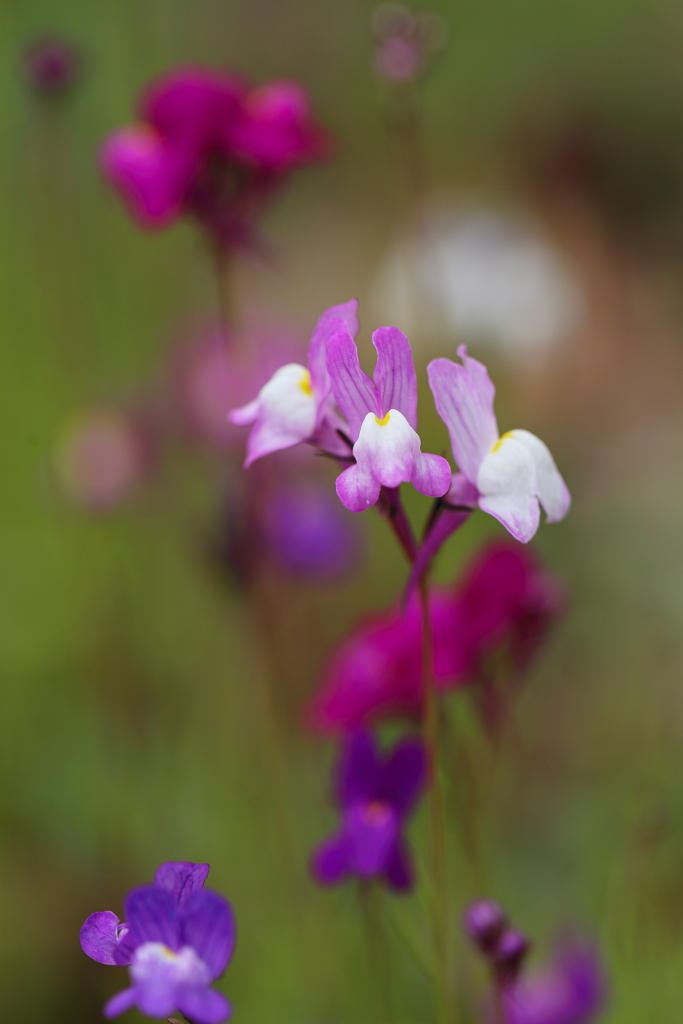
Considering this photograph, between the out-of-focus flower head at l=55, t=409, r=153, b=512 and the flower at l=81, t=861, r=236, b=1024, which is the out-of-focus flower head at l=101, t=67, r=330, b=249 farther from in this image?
the flower at l=81, t=861, r=236, b=1024

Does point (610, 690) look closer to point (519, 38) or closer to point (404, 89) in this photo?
point (404, 89)

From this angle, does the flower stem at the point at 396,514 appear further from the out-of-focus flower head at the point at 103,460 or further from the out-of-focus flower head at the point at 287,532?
the out-of-focus flower head at the point at 103,460

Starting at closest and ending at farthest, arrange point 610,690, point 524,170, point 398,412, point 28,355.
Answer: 1. point 398,412
2. point 610,690
3. point 28,355
4. point 524,170

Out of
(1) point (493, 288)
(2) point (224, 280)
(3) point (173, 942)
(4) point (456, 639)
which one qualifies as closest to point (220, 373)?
(2) point (224, 280)

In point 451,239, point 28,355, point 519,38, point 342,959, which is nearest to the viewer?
point 342,959

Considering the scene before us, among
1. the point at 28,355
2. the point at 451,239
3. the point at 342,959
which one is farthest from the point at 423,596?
the point at 28,355

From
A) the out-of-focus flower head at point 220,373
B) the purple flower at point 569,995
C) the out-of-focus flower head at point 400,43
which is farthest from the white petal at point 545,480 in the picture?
the out-of-focus flower head at point 400,43
